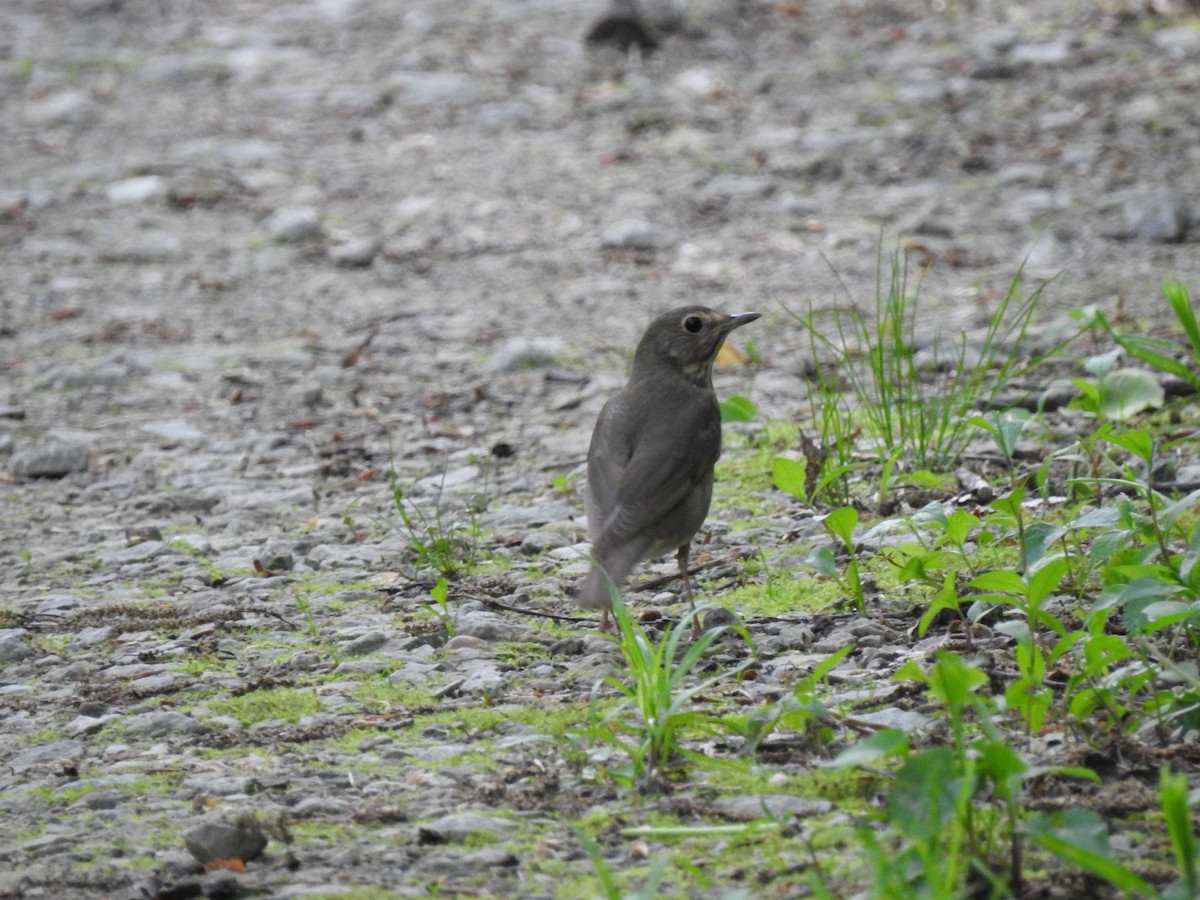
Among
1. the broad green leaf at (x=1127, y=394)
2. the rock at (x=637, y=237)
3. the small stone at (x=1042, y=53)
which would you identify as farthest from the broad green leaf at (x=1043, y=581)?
the small stone at (x=1042, y=53)

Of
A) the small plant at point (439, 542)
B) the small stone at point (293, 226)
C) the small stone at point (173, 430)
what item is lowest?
the small stone at point (173, 430)

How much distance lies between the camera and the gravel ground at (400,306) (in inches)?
162

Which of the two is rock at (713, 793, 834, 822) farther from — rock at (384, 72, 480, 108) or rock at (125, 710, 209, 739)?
rock at (384, 72, 480, 108)

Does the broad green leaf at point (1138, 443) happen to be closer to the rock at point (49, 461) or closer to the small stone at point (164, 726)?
the small stone at point (164, 726)

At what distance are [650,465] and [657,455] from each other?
7 centimetres

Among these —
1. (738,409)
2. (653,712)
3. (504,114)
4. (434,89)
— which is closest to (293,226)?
(504,114)

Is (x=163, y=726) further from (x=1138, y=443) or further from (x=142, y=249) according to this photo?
(x=142, y=249)

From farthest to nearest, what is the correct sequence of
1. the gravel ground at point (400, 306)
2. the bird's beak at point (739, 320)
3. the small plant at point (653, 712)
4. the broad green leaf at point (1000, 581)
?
the bird's beak at point (739, 320) < the gravel ground at point (400, 306) < the broad green leaf at point (1000, 581) < the small plant at point (653, 712)

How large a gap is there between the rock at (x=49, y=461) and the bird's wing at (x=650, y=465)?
3058 millimetres

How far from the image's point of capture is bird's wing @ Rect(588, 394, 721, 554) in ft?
17.5

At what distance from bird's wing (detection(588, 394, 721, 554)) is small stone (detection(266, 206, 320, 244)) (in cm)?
599

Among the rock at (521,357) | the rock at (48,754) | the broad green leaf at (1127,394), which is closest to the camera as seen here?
the rock at (48,754)

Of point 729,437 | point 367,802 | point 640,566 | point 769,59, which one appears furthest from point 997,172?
point 367,802

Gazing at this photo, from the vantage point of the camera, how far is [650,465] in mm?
5578
